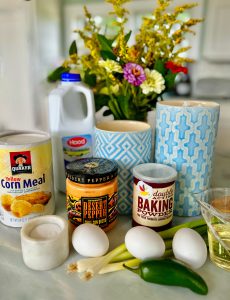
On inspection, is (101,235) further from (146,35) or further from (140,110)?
(146,35)

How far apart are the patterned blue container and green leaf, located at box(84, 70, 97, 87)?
0.81 ft

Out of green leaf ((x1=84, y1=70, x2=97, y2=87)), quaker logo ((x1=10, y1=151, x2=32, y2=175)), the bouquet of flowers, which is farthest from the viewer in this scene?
green leaf ((x1=84, y1=70, x2=97, y2=87))

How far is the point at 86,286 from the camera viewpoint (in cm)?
43

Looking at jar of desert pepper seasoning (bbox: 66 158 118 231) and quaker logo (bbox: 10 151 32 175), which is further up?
quaker logo (bbox: 10 151 32 175)

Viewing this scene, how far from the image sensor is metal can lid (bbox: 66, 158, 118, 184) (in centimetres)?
51

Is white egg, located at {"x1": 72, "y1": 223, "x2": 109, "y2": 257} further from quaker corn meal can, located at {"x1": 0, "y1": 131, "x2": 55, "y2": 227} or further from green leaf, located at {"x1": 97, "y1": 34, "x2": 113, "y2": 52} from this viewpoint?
green leaf, located at {"x1": 97, "y1": 34, "x2": 113, "y2": 52}

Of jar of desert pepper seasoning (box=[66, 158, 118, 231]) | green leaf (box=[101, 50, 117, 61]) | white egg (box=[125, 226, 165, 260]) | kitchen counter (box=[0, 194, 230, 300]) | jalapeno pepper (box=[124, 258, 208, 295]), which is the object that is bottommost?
kitchen counter (box=[0, 194, 230, 300])

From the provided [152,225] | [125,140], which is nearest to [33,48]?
[125,140]

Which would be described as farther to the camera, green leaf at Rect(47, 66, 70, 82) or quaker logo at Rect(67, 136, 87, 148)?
green leaf at Rect(47, 66, 70, 82)

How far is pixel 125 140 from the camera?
0.58 meters

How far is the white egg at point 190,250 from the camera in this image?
45 centimetres

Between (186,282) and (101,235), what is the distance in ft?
0.49

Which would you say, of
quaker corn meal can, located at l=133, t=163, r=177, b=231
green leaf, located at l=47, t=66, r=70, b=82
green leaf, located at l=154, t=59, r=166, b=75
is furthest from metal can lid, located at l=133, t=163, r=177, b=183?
green leaf, located at l=47, t=66, r=70, b=82

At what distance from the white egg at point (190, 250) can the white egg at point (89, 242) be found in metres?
0.11
